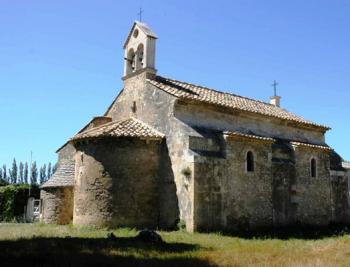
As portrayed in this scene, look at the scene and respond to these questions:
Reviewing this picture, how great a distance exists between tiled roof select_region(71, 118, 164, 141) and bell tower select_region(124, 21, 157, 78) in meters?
2.79

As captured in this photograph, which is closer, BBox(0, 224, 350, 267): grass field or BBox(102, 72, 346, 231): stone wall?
BBox(0, 224, 350, 267): grass field

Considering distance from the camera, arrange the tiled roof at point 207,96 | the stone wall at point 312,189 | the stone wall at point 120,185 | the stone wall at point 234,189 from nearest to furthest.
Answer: the stone wall at point 234,189, the stone wall at point 120,185, the tiled roof at point 207,96, the stone wall at point 312,189

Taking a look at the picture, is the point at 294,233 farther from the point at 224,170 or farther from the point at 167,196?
the point at 167,196

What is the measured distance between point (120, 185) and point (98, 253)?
23.5 feet

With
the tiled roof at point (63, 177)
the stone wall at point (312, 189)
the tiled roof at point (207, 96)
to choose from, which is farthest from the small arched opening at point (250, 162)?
the tiled roof at point (63, 177)

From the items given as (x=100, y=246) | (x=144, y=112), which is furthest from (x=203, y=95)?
(x=100, y=246)

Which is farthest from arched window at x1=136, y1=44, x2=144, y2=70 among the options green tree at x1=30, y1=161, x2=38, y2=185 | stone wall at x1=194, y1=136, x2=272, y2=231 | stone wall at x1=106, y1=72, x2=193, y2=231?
green tree at x1=30, y1=161, x2=38, y2=185

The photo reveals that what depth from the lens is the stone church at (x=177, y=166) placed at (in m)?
17.0

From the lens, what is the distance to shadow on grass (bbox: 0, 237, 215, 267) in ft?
29.1

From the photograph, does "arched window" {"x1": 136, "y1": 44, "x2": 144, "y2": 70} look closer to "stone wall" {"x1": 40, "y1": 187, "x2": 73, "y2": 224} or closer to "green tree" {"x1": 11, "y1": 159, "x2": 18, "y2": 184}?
"stone wall" {"x1": 40, "y1": 187, "x2": 73, "y2": 224}

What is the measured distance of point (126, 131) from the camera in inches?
701

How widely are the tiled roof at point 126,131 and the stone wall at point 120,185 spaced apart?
26 centimetres

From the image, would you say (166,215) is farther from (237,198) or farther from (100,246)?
(100,246)

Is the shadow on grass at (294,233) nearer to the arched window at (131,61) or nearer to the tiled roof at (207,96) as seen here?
the tiled roof at (207,96)
